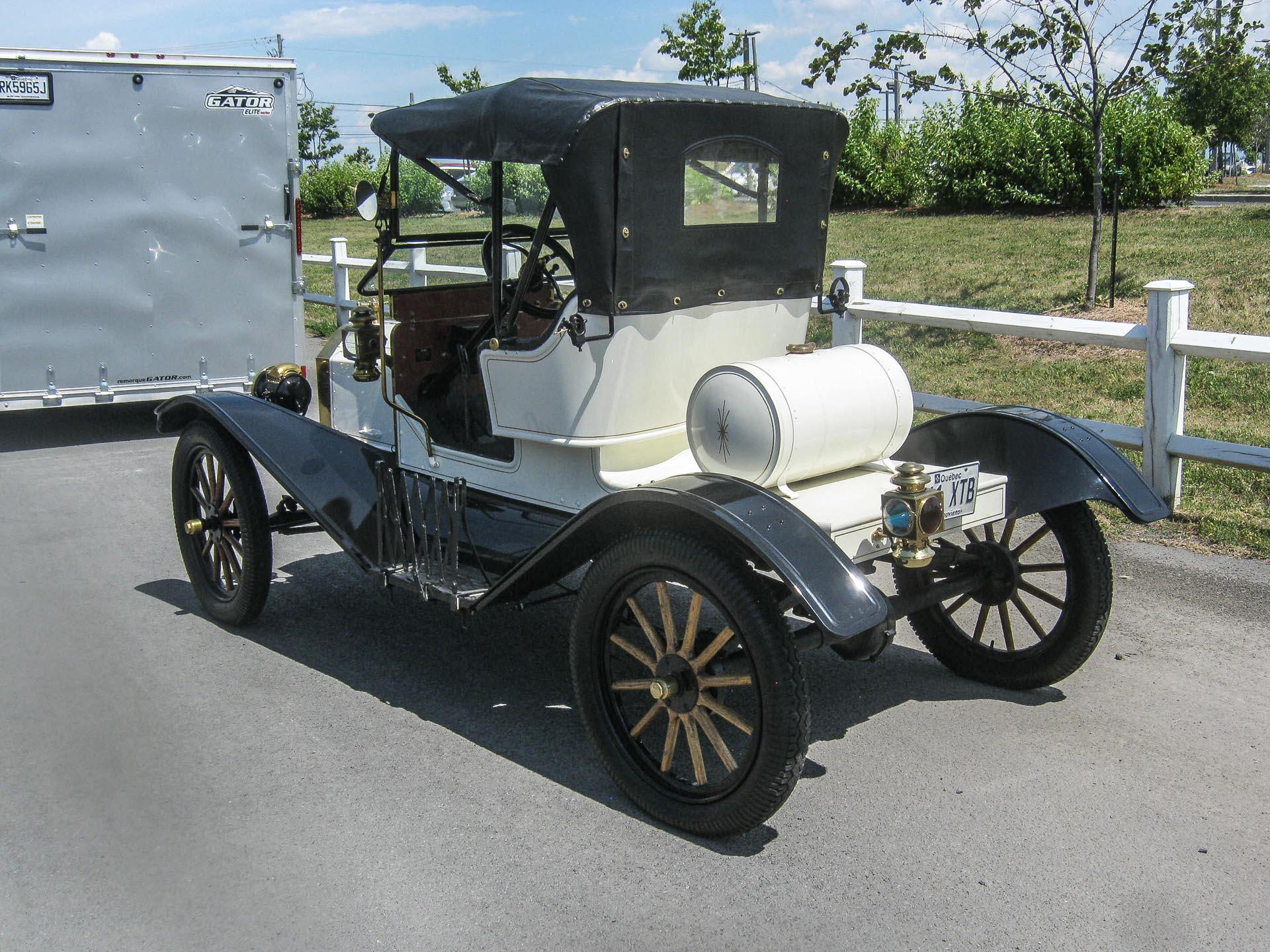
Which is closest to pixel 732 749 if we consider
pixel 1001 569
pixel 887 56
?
pixel 1001 569

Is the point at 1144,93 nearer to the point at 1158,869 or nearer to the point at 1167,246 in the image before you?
the point at 1167,246

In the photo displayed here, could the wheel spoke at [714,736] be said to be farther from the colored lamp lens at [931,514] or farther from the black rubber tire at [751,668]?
the colored lamp lens at [931,514]

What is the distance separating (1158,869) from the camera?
3611mm

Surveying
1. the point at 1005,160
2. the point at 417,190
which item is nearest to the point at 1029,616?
the point at 417,190

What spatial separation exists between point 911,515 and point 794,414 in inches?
19.9

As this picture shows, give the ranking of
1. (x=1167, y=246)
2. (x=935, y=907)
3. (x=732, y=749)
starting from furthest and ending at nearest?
(x=1167, y=246) → (x=732, y=749) → (x=935, y=907)

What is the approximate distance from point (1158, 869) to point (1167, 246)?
12.2 meters

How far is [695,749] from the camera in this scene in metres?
3.86

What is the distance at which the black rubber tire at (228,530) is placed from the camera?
5406 millimetres

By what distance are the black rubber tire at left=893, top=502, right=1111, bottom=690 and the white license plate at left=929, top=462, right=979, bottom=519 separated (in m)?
0.44

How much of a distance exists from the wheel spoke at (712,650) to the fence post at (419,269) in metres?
2.26

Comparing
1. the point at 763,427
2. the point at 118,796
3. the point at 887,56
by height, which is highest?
the point at 887,56

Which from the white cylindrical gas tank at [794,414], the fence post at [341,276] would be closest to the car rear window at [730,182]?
the white cylindrical gas tank at [794,414]

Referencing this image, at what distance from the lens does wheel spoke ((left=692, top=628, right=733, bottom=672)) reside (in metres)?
3.71
